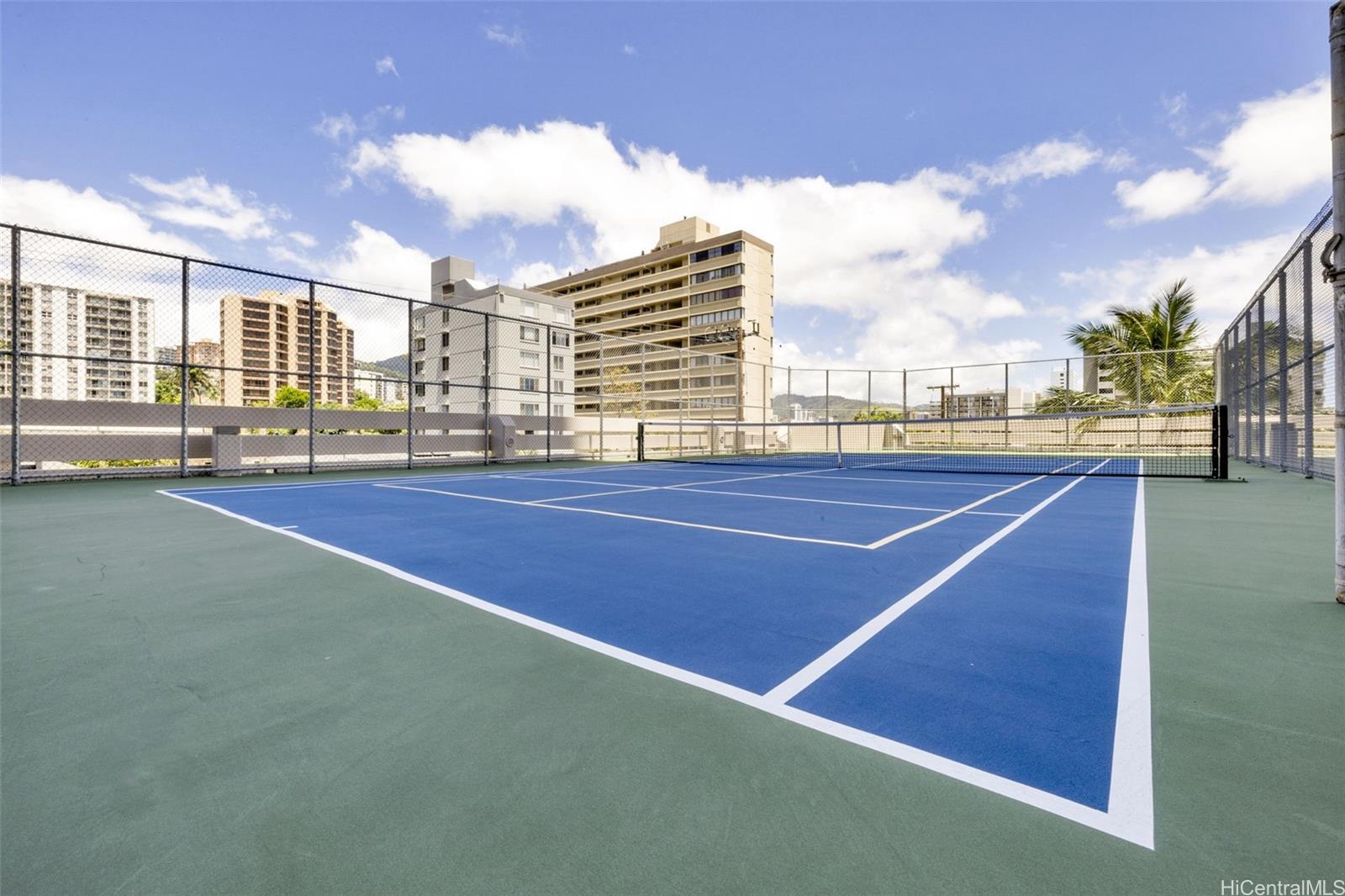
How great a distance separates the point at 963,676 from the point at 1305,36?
5.15 meters

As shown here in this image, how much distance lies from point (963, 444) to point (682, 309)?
175 feet

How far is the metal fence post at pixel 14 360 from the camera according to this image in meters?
9.71

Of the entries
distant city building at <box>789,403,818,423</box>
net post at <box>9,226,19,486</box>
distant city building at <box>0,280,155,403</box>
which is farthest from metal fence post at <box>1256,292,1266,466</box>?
net post at <box>9,226,19,486</box>

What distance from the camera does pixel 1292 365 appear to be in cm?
1149

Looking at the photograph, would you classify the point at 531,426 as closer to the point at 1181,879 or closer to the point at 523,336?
the point at 1181,879

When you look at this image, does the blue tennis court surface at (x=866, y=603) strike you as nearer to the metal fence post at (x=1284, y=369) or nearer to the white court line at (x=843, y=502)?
the white court line at (x=843, y=502)

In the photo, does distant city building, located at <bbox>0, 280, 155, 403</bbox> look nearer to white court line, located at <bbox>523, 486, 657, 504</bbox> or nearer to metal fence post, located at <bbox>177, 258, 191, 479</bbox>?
metal fence post, located at <bbox>177, 258, 191, 479</bbox>

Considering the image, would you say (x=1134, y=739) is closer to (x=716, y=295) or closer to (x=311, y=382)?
(x=311, y=382)

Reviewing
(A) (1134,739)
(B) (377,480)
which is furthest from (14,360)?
(A) (1134,739)

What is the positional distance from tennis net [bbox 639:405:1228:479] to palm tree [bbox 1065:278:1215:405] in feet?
3.70

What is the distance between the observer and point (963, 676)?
2262mm

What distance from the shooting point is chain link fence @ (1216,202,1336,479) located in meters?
10.3

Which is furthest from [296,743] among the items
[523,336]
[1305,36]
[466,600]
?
[523,336]

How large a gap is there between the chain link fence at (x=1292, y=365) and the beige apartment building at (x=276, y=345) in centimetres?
1840
